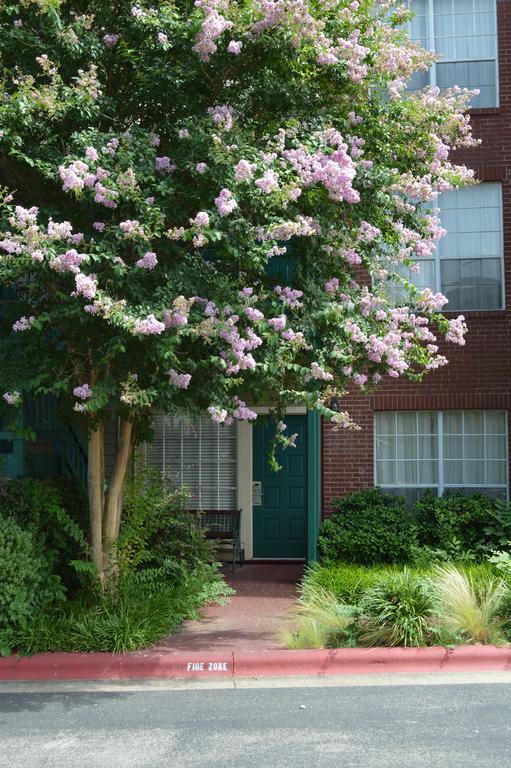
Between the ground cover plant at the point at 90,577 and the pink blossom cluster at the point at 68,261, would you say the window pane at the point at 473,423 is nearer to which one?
the ground cover plant at the point at 90,577

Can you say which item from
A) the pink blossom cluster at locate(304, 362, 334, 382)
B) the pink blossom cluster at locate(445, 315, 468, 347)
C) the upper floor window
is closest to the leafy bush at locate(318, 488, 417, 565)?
the pink blossom cluster at locate(445, 315, 468, 347)

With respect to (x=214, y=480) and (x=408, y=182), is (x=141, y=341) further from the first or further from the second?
(x=214, y=480)

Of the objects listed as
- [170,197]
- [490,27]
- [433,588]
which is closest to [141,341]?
[170,197]

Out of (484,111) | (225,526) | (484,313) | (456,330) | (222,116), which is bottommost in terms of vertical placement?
(225,526)

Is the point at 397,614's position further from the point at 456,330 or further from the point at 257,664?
the point at 456,330

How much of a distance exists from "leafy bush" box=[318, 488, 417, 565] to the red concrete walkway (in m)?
0.81

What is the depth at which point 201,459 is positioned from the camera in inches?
546

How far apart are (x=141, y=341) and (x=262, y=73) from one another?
289 centimetres

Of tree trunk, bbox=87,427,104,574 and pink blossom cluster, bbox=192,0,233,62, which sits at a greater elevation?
pink blossom cluster, bbox=192,0,233,62

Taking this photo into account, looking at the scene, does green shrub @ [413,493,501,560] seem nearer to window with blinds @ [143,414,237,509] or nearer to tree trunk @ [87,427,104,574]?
window with blinds @ [143,414,237,509]

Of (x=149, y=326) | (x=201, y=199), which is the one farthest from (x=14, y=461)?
(x=201, y=199)

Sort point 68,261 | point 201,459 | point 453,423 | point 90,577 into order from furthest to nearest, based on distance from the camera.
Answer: point 201,459, point 453,423, point 90,577, point 68,261

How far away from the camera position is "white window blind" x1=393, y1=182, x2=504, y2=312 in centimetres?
1249

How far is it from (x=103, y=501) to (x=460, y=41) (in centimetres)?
878
